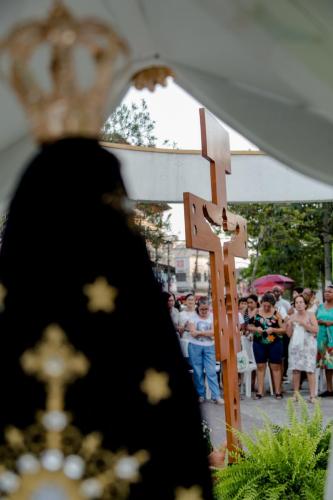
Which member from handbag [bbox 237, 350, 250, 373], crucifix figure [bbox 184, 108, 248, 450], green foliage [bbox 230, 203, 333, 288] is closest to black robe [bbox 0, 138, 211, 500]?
crucifix figure [bbox 184, 108, 248, 450]

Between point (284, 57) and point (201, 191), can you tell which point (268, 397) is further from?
point (284, 57)

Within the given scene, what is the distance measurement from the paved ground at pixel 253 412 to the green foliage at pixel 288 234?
8.94 m

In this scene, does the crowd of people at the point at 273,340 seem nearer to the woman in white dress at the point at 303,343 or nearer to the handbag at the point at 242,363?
A: the woman in white dress at the point at 303,343

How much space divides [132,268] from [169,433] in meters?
0.37

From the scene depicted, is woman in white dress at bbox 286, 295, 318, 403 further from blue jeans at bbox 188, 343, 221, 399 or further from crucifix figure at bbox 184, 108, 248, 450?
crucifix figure at bbox 184, 108, 248, 450

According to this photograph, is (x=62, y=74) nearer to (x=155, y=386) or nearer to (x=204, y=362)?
(x=155, y=386)

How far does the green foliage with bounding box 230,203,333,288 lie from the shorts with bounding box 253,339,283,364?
28.1 feet

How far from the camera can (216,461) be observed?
4.14 m

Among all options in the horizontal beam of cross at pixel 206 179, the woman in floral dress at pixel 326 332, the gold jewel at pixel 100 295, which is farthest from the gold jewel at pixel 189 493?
the woman in floral dress at pixel 326 332

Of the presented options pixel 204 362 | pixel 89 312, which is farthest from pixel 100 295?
pixel 204 362

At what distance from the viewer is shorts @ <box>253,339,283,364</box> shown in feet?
27.3

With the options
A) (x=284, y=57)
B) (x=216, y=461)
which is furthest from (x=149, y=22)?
(x=216, y=461)

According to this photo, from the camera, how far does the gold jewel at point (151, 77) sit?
276cm

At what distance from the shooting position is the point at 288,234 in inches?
840
